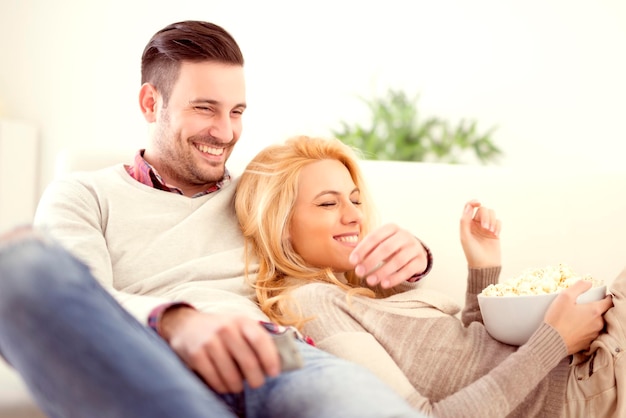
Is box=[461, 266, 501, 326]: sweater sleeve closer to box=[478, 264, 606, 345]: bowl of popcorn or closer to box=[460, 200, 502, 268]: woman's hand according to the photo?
box=[460, 200, 502, 268]: woman's hand

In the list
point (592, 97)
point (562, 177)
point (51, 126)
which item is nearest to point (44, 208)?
point (562, 177)

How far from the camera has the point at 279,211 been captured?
1570 mm

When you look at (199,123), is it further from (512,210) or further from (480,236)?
(512,210)

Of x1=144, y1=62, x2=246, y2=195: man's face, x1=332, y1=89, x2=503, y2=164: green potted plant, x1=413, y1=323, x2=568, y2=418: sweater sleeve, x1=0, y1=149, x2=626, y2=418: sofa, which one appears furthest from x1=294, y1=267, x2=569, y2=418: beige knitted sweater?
x1=332, y1=89, x2=503, y2=164: green potted plant

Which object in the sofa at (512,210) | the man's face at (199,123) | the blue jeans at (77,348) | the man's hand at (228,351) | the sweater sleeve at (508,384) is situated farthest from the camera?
the sofa at (512,210)

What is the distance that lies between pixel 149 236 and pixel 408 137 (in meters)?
2.50

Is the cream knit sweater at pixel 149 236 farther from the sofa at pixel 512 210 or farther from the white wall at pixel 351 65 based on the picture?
the white wall at pixel 351 65

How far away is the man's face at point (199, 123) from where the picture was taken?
162 centimetres

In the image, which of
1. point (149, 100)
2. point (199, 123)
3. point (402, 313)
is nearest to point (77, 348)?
point (402, 313)

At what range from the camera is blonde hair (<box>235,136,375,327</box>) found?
4.96 feet

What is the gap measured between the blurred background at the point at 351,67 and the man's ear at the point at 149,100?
7.46ft

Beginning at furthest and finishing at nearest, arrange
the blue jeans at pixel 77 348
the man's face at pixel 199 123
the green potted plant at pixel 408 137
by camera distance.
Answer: the green potted plant at pixel 408 137 → the man's face at pixel 199 123 → the blue jeans at pixel 77 348

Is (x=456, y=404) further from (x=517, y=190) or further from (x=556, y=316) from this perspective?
(x=517, y=190)

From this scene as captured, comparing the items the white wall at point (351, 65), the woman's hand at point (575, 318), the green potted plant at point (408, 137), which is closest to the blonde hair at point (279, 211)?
the woman's hand at point (575, 318)
